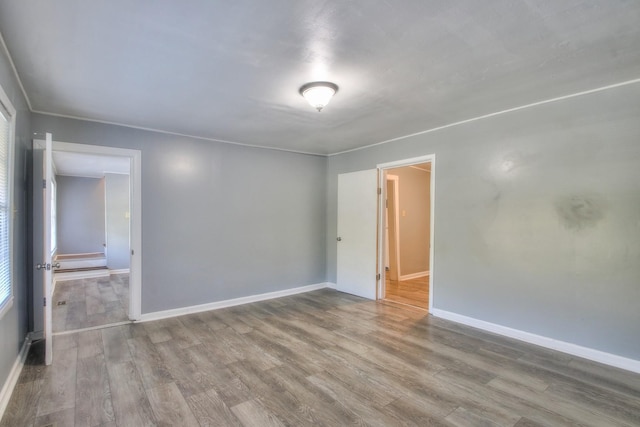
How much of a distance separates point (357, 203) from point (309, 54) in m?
3.27

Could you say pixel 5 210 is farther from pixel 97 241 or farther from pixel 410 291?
pixel 97 241

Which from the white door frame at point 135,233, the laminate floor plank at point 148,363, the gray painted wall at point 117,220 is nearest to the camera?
the laminate floor plank at point 148,363

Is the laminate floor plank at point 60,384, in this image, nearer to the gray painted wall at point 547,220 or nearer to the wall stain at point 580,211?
the gray painted wall at point 547,220

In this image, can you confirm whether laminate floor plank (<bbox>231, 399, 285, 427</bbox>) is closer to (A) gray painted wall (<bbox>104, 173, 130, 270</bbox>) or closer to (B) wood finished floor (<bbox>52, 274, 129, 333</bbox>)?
(B) wood finished floor (<bbox>52, 274, 129, 333</bbox>)

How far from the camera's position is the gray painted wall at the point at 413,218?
21.7 ft

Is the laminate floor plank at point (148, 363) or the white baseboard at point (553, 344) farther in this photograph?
the white baseboard at point (553, 344)

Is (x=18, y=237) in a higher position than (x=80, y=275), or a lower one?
higher

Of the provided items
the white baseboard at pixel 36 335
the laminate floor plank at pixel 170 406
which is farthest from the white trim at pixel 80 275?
the laminate floor plank at pixel 170 406

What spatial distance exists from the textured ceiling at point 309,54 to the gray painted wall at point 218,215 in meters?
0.76

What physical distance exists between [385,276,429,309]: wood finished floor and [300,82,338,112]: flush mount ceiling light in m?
3.33

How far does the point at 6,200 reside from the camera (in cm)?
236

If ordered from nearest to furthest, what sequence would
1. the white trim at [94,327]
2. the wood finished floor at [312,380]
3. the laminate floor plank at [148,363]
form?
the wood finished floor at [312,380]
the laminate floor plank at [148,363]
the white trim at [94,327]

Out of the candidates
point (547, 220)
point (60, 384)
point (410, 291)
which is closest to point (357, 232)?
point (410, 291)

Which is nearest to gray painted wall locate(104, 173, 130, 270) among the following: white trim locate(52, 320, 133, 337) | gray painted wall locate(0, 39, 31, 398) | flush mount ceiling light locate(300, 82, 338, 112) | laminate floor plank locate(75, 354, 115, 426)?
white trim locate(52, 320, 133, 337)
